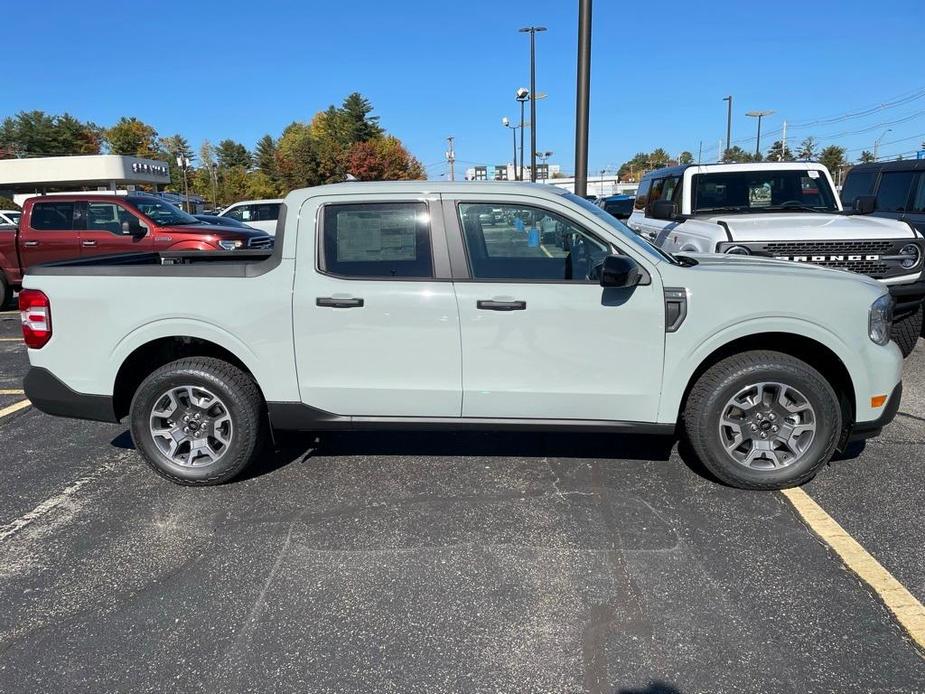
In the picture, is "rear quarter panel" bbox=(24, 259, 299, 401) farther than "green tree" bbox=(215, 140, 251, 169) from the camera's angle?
No

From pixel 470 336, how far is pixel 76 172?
1934 inches

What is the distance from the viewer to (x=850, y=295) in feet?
12.6

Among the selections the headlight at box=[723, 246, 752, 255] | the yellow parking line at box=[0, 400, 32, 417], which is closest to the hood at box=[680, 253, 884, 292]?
the headlight at box=[723, 246, 752, 255]

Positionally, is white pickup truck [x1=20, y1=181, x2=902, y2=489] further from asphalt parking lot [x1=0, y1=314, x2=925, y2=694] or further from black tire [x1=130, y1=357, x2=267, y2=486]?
asphalt parking lot [x1=0, y1=314, x2=925, y2=694]

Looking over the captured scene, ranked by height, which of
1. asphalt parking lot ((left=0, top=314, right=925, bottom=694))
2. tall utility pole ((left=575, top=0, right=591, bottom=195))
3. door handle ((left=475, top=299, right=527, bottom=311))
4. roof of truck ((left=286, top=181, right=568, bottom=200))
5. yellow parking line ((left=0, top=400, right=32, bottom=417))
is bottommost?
asphalt parking lot ((left=0, top=314, right=925, bottom=694))

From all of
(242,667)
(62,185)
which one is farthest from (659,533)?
(62,185)

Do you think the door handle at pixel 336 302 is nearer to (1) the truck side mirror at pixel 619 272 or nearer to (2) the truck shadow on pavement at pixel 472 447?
(2) the truck shadow on pavement at pixel 472 447

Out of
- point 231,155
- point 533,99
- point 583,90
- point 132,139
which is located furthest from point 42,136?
point 583,90

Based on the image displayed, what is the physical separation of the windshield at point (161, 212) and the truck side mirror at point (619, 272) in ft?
32.0

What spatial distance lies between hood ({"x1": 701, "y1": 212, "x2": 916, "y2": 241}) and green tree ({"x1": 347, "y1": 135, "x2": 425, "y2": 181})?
58.4m

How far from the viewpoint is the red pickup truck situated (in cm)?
1121

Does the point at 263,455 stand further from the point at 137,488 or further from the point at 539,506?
the point at 539,506

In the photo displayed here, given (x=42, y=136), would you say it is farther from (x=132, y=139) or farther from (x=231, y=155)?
(x=231, y=155)

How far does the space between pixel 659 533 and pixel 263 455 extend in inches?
110
